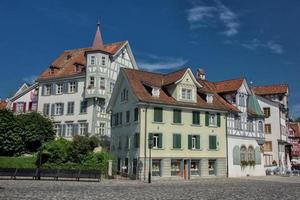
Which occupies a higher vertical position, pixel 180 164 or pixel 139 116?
pixel 139 116

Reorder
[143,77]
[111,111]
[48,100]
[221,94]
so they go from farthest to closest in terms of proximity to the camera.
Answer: [48,100] → [221,94] → [111,111] → [143,77]

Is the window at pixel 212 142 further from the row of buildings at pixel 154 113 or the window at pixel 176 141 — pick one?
the window at pixel 176 141

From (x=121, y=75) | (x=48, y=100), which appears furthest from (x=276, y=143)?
(x=48, y=100)

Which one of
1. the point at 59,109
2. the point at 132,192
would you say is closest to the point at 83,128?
the point at 59,109

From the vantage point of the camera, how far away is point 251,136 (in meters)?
54.4

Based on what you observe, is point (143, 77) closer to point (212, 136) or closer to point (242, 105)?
point (212, 136)

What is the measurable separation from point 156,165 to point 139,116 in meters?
5.67

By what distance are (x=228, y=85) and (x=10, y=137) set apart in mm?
29101

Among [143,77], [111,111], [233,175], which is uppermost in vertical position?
[143,77]

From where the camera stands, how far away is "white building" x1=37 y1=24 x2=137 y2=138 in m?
55.2

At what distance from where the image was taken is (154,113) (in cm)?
4406

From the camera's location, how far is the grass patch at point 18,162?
44.0 meters

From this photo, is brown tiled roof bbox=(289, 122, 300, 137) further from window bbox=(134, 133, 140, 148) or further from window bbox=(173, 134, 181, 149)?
window bbox=(134, 133, 140, 148)

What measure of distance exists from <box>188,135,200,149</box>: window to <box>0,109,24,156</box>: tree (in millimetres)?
20310
